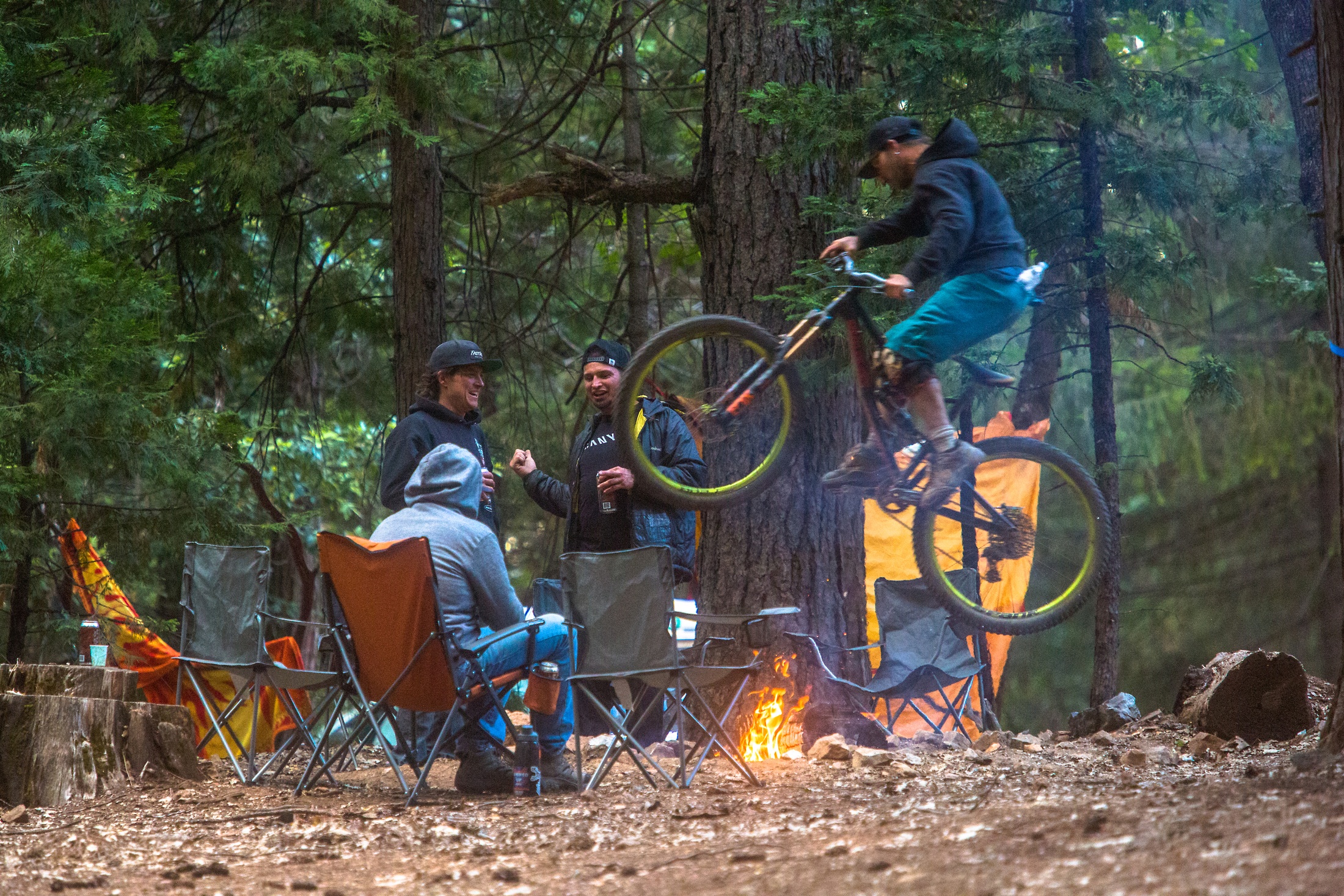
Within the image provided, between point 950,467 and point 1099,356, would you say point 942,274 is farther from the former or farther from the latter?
point 1099,356

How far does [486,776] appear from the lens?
440 centimetres

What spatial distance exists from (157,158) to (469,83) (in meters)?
2.04

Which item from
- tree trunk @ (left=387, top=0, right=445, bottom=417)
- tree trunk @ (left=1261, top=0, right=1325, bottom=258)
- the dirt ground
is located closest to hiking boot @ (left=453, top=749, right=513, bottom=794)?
the dirt ground

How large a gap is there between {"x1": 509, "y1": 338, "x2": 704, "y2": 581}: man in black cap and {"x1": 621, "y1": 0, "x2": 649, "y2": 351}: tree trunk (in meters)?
2.71

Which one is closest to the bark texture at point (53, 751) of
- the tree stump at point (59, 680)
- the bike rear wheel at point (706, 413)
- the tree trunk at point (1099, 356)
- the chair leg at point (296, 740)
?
the tree stump at point (59, 680)

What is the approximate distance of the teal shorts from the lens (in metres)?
3.55

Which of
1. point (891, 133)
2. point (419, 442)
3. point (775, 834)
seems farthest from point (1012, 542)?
point (419, 442)

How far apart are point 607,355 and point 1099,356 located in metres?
2.52

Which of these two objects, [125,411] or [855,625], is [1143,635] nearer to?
[855,625]

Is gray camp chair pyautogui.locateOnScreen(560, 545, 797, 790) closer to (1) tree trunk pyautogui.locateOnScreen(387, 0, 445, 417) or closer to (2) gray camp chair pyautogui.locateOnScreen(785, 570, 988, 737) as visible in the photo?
(2) gray camp chair pyautogui.locateOnScreen(785, 570, 988, 737)

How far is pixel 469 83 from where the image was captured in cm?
625

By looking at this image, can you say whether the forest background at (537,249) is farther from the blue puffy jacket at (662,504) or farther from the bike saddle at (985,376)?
the bike saddle at (985,376)

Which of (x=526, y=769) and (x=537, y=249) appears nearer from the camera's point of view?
(x=526, y=769)

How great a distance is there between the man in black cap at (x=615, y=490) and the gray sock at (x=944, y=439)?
1.23 m
